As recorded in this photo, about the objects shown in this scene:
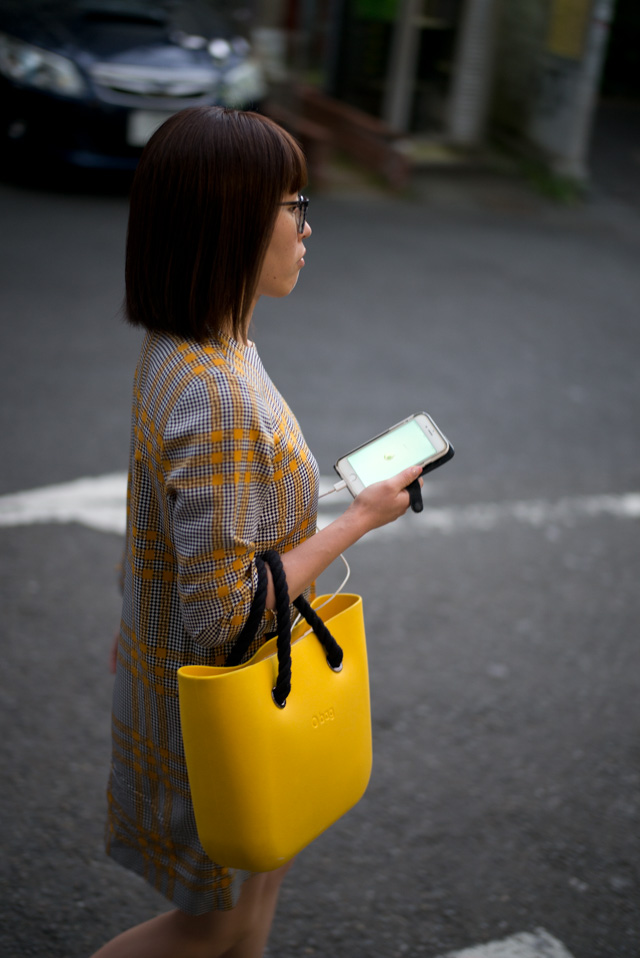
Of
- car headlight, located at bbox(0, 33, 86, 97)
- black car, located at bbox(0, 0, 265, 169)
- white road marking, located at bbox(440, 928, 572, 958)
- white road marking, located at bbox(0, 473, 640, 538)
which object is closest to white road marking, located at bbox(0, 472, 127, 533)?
white road marking, located at bbox(0, 473, 640, 538)

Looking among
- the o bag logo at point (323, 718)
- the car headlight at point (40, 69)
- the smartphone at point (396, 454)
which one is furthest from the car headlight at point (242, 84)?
the o bag logo at point (323, 718)

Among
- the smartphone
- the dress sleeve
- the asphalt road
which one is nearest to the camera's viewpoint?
the dress sleeve

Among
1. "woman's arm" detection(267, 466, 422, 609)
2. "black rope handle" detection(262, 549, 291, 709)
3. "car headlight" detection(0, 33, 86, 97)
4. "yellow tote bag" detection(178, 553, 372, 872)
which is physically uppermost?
"car headlight" detection(0, 33, 86, 97)

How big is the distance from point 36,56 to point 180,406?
22.5 ft

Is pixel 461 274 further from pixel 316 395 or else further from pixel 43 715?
pixel 43 715

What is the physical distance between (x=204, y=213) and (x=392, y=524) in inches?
104

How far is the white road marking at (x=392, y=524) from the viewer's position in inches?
145

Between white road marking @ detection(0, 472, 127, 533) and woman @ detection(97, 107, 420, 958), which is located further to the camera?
white road marking @ detection(0, 472, 127, 533)

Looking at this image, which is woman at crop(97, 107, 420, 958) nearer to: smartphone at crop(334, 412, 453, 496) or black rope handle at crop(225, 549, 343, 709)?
black rope handle at crop(225, 549, 343, 709)

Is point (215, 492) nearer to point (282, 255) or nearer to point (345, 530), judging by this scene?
point (345, 530)

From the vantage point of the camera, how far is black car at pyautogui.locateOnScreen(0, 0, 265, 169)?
7094 millimetres

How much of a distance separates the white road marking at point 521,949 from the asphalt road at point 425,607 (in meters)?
0.02

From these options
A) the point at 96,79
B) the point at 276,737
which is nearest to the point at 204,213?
the point at 276,737

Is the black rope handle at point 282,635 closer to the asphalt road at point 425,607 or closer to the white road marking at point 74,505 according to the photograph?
the asphalt road at point 425,607
